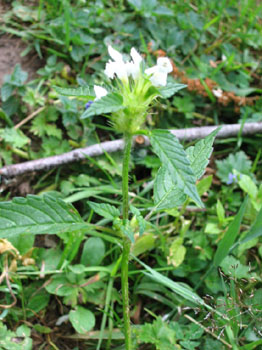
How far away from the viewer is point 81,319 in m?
1.68

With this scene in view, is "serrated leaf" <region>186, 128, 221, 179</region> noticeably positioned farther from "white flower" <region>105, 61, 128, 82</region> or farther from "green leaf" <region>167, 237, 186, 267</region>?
"green leaf" <region>167, 237, 186, 267</region>

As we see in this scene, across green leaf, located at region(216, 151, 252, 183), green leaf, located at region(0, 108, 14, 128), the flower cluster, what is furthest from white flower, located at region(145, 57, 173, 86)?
green leaf, located at region(0, 108, 14, 128)

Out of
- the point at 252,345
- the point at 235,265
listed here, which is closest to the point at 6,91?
the point at 235,265

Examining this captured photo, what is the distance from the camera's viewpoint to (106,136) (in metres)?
2.40

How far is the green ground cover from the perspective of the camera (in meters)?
1.54

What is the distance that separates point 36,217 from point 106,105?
44cm

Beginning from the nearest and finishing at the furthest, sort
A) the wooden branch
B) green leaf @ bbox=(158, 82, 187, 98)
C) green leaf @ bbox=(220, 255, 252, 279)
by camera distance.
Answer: green leaf @ bbox=(158, 82, 187, 98) < green leaf @ bbox=(220, 255, 252, 279) < the wooden branch

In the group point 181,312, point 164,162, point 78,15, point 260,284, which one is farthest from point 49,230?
point 78,15

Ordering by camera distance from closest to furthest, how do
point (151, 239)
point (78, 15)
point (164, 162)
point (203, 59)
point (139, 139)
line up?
point (164, 162)
point (151, 239)
point (139, 139)
point (78, 15)
point (203, 59)

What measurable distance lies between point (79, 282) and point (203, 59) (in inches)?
73.2

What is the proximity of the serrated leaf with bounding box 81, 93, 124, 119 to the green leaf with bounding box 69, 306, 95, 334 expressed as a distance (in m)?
1.06

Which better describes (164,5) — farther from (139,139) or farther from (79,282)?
(79,282)

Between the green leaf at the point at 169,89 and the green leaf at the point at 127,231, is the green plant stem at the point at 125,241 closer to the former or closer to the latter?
the green leaf at the point at 127,231

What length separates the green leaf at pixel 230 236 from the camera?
5.22 ft
